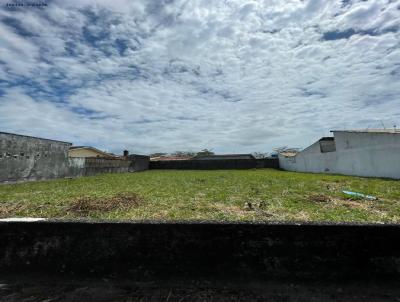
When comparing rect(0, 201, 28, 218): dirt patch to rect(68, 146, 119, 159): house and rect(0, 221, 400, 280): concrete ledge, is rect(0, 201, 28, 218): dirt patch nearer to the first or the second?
rect(0, 221, 400, 280): concrete ledge

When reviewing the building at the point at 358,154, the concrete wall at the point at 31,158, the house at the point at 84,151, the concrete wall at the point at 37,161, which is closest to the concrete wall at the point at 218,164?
the house at the point at 84,151

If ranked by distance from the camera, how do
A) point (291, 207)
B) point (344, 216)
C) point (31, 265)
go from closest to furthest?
1. point (31, 265)
2. point (344, 216)
3. point (291, 207)

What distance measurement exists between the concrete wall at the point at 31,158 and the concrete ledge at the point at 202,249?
10.9 metres

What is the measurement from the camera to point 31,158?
11.9m

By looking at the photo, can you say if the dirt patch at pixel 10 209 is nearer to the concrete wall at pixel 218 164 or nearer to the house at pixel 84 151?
the house at pixel 84 151

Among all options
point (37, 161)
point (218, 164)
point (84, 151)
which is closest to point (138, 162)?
point (84, 151)

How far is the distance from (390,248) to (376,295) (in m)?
0.31

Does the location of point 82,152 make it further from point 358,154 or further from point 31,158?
point 358,154

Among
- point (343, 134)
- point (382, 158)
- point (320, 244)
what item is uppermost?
point (343, 134)

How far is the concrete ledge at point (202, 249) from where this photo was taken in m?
1.63

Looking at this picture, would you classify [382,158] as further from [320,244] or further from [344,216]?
[320,244]

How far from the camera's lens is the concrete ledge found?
5.36 ft

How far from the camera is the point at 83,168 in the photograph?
15.9 m

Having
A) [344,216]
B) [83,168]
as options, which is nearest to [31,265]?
[344,216]
